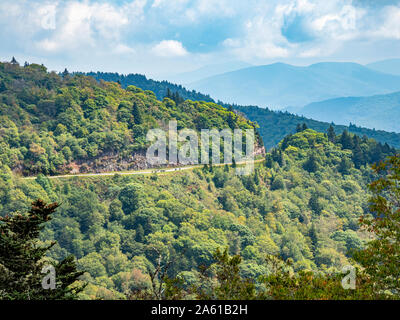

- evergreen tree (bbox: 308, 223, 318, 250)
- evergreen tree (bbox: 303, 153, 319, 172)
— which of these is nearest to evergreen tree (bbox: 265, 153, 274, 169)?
evergreen tree (bbox: 303, 153, 319, 172)

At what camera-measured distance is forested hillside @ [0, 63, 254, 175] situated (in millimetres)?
79938

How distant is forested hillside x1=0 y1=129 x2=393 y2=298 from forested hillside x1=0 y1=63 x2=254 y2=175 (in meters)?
6.40

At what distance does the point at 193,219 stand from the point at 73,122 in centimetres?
3217

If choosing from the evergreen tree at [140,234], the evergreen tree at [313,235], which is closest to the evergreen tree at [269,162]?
the evergreen tree at [313,235]

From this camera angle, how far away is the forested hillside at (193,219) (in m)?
67.9

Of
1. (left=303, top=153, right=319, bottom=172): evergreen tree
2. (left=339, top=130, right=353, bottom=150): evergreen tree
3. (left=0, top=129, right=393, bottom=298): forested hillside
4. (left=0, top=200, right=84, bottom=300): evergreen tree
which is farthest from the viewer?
(left=339, top=130, right=353, bottom=150): evergreen tree

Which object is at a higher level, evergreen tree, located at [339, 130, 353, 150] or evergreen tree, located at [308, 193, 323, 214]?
evergreen tree, located at [339, 130, 353, 150]

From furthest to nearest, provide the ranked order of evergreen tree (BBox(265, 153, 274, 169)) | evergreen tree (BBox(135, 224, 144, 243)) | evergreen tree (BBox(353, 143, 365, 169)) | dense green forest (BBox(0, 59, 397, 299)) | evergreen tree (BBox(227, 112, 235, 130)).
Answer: evergreen tree (BBox(353, 143, 365, 169)) → evergreen tree (BBox(227, 112, 235, 130)) → evergreen tree (BBox(265, 153, 274, 169)) → evergreen tree (BBox(135, 224, 144, 243)) → dense green forest (BBox(0, 59, 397, 299))

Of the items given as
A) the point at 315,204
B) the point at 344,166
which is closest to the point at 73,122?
the point at 315,204

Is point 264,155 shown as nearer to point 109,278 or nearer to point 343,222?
point 343,222

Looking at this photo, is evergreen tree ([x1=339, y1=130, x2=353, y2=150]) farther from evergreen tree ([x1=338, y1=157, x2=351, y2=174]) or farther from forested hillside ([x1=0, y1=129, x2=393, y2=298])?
forested hillside ([x1=0, y1=129, x2=393, y2=298])

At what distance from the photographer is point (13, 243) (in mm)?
18938

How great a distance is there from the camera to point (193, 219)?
78.4 meters
